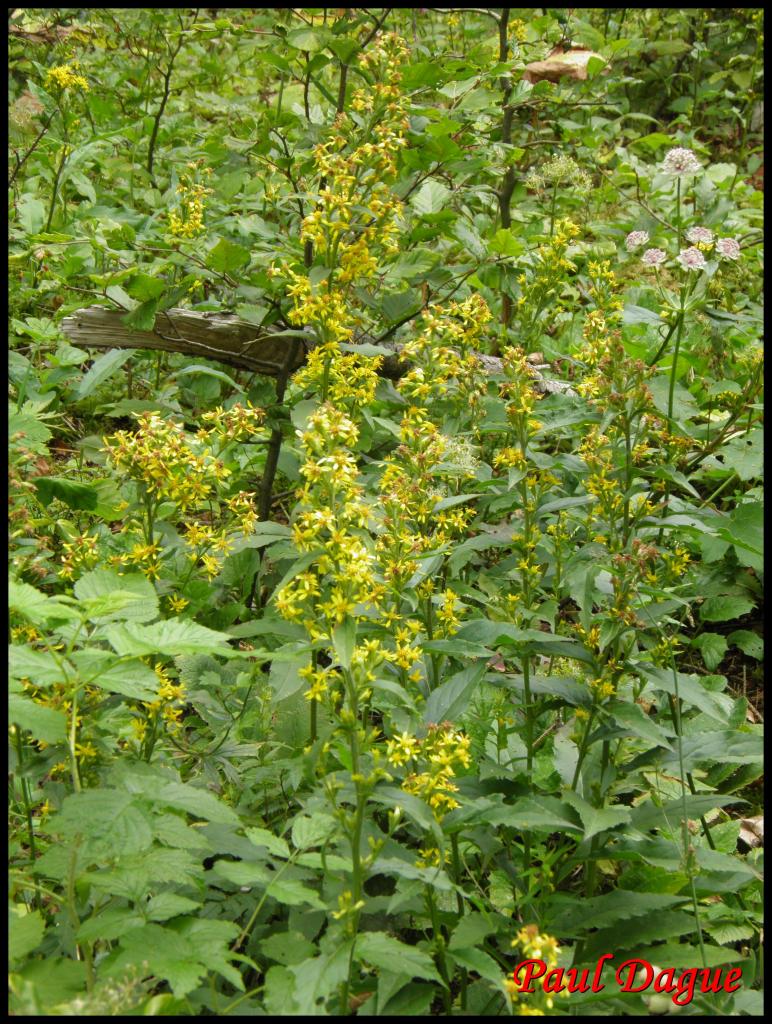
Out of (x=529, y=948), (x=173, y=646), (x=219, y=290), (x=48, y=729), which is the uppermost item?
(x=219, y=290)

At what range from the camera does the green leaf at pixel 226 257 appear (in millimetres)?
Answer: 2752

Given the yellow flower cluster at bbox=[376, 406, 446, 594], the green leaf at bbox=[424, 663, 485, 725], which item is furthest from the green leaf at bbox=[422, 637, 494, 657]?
the yellow flower cluster at bbox=[376, 406, 446, 594]

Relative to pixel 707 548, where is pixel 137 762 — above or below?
below

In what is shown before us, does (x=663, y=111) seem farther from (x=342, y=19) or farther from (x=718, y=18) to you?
(x=342, y=19)

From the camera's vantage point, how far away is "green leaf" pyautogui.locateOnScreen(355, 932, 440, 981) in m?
1.51

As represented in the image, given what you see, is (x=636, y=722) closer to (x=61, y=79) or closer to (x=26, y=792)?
(x=26, y=792)

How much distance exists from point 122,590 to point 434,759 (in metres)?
0.71

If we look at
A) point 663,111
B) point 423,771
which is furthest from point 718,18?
point 423,771

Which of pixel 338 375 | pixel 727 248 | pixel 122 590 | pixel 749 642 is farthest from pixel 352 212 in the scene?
pixel 749 642

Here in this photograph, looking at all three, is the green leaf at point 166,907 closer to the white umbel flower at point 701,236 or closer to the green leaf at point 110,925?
the green leaf at point 110,925

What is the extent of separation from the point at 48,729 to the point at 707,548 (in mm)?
2317

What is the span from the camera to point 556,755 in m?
2.22

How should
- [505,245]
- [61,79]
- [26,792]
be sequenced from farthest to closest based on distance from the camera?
[61,79] → [505,245] → [26,792]

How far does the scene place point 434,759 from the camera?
5.29 ft
